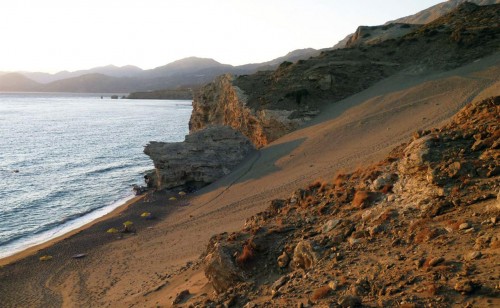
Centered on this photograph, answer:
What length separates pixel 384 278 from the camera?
742 centimetres

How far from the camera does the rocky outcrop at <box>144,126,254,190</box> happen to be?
107 feet

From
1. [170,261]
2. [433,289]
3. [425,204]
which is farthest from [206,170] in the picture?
[433,289]

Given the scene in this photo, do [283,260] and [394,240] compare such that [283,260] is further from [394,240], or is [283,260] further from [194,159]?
[194,159]

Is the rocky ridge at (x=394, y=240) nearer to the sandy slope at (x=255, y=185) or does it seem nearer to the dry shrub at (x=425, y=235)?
Result: the dry shrub at (x=425, y=235)

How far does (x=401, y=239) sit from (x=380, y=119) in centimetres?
2524

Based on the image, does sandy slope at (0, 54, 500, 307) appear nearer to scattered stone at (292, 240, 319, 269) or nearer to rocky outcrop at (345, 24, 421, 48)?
scattered stone at (292, 240, 319, 269)

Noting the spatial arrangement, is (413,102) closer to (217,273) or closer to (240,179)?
(240,179)

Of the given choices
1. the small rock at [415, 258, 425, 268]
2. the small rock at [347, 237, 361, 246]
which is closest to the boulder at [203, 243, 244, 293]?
the small rock at [347, 237, 361, 246]

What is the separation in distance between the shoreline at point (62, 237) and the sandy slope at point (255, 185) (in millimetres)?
1197

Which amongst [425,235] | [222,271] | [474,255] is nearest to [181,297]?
[222,271]

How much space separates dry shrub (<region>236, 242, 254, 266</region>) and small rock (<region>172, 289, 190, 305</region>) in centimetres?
214

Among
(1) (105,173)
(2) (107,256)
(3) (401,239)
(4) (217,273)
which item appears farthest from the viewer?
(1) (105,173)

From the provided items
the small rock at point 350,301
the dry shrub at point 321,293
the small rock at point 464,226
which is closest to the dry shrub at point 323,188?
the small rock at point 464,226

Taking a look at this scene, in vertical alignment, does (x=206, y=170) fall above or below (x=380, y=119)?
below
